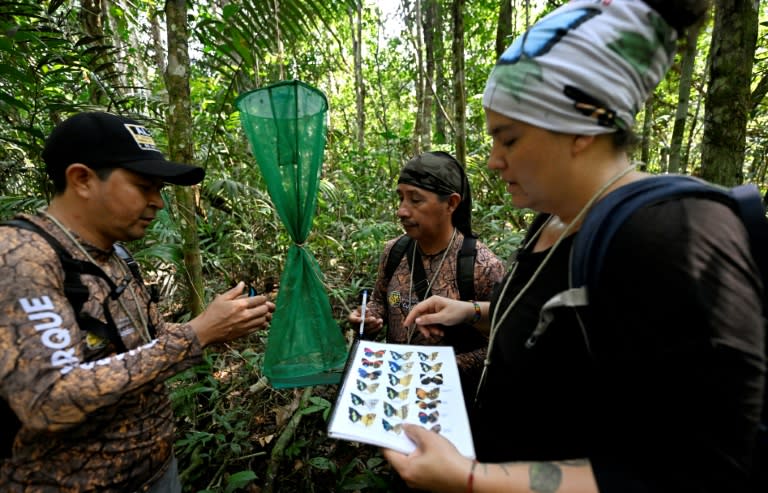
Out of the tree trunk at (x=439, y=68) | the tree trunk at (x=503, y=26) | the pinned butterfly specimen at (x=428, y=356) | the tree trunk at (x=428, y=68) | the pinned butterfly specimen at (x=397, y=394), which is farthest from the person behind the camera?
the tree trunk at (x=439, y=68)

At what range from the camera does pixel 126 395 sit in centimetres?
111

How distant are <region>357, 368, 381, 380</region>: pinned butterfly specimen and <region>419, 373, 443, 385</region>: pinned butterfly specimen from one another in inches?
6.3

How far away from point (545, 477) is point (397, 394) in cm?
56

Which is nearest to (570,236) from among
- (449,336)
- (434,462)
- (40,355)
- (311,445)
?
(434,462)

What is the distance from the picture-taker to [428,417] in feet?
3.74

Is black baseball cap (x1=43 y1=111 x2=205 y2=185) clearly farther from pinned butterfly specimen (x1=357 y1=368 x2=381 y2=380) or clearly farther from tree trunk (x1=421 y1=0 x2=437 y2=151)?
tree trunk (x1=421 y1=0 x2=437 y2=151)

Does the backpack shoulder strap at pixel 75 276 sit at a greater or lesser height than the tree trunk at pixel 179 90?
lesser

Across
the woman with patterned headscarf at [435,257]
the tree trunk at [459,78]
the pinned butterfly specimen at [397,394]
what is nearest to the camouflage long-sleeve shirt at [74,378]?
the pinned butterfly specimen at [397,394]

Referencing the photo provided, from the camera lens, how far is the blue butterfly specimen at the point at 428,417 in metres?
1.12

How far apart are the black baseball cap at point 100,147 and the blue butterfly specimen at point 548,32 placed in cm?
122

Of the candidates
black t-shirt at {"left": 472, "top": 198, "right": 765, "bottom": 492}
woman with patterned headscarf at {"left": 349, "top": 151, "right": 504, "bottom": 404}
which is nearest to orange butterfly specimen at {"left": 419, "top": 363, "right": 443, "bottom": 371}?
woman with patterned headscarf at {"left": 349, "top": 151, "right": 504, "bottom": 404}

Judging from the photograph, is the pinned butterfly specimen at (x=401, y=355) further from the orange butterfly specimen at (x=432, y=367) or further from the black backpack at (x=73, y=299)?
the black backpack at (x=73, y=299)

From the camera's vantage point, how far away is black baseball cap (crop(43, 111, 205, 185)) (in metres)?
1.27

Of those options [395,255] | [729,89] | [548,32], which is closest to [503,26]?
[729,89]
